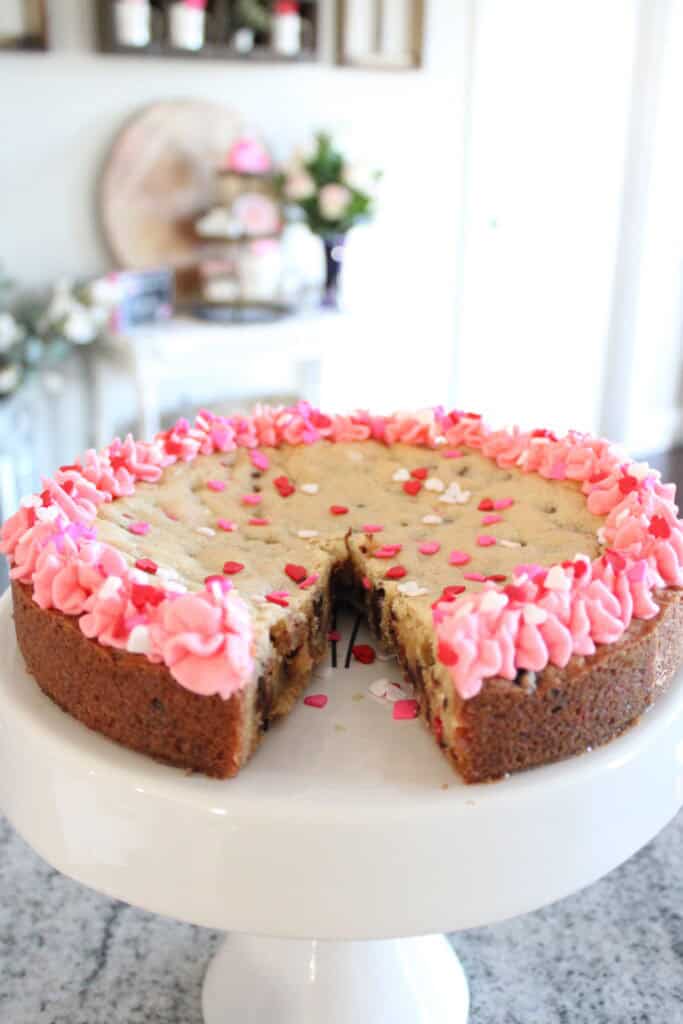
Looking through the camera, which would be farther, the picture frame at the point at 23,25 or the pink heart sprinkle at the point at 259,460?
the picture frame at the point at 23,25

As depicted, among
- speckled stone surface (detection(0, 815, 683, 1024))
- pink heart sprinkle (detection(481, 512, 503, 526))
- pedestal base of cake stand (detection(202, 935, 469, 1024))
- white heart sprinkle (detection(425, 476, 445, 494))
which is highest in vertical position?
white heart sprinkle (detection(425, 476, 445, 494))

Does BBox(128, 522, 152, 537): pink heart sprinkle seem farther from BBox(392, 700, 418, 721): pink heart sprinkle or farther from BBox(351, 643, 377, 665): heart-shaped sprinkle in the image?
BBox(392, 700, 418, 721): pink heart sprinkle

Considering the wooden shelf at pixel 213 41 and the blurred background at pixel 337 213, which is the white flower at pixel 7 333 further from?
the wooden shelf at pixel 213 41

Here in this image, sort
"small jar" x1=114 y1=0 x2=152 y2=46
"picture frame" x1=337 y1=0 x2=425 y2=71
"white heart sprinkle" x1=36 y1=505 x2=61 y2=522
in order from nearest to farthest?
"white heart sprinkle" x1=36 y1=505 x2=61 y2=522 → "small jar" x1=114 y1=0 x2=152 y2=46 → "picture frame" x1=337 y1=0 x2=425 y2=71

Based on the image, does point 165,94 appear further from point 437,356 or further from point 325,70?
point 437,356

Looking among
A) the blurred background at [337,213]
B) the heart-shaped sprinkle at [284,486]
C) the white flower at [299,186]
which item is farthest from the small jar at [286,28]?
the heart-shaped sprinkle at [284,486]

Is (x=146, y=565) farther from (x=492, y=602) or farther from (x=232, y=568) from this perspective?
(x=492, y=602)

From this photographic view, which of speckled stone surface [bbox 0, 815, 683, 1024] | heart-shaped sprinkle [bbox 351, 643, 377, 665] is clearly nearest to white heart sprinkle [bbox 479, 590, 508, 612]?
heart-shaped sprinkle [bbox 351, 643, 377, 665]
